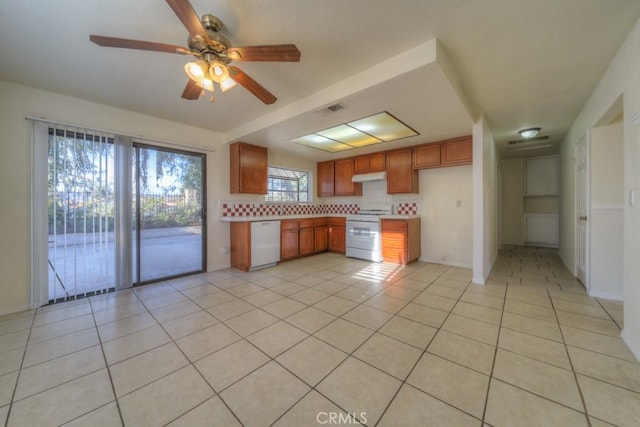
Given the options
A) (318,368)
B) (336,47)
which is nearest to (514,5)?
(336,47)

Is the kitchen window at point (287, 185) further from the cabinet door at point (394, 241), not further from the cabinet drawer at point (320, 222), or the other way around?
the cabinet door at point (394, 241)

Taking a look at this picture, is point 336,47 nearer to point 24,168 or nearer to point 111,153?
point 111,153

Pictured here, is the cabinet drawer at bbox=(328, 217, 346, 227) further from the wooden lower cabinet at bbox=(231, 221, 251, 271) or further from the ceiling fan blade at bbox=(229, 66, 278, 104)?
the ceiling fan blade at bbox=(229, 66, 278, 104)

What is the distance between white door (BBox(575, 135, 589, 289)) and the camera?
290cm

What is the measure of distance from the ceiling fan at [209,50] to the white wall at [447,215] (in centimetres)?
359

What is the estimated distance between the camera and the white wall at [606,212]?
2605 mm

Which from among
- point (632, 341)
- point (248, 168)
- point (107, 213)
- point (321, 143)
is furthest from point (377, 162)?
point (107, 213)

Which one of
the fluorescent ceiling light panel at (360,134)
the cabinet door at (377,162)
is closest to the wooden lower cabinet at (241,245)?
the fluorescent ceiling light panel at (360,134)

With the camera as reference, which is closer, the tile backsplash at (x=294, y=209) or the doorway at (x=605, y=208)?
the doorway at (x=605, y=208)

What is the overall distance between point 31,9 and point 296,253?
13.5ft

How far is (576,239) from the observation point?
11.2 ft

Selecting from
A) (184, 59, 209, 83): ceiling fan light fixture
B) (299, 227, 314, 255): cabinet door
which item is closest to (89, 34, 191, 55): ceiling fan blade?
(184, 59, 209, 83): ceiling fan light fixture

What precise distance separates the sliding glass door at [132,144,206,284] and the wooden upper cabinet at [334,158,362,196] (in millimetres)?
2864

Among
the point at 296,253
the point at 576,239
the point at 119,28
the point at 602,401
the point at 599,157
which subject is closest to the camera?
the point at 602,401
